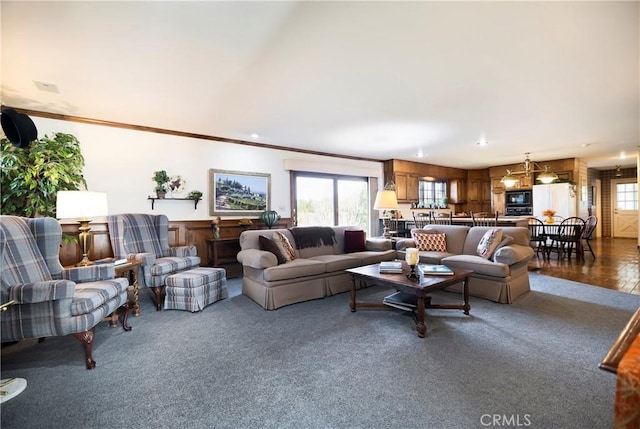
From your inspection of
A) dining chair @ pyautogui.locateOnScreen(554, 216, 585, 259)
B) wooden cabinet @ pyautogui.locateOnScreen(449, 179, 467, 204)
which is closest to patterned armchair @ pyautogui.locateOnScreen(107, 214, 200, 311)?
dining chair @ pyautogui.locateOnScreen(554, 216, 585, 259)

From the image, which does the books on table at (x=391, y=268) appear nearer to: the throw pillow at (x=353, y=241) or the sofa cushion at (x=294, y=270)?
the sofa cushion at (x=294, y=270)

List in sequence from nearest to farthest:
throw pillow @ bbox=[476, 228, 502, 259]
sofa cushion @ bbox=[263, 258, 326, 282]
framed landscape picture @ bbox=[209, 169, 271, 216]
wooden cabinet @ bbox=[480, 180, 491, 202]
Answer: sofa cushion @ bbox=[263, 258, 326, 282] < throw pillow @ bbox=[476, 228, 502, 259] < framed landscape picture @ bbox=[209, 169, 271, 216] < wooden cabinet @ bbox=[480, 180, 491, 202]

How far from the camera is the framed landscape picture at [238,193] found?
5090mm

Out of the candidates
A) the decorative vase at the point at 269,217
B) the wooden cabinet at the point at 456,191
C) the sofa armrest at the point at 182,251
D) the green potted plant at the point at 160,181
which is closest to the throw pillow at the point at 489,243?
the decorative vase at the point at 269,217

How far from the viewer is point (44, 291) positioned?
202 centimetres

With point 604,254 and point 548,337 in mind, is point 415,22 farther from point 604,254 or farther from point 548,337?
point 604,254

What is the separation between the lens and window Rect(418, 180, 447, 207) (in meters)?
8.32

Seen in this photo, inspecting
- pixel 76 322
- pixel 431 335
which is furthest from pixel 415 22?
pixel 76 322

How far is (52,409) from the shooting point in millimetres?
1655

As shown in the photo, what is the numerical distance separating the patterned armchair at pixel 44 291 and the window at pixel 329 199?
3.99 m

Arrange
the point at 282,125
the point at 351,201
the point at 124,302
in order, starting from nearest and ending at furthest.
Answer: the point at 124,302, the point at 282,125, the point at 351,201

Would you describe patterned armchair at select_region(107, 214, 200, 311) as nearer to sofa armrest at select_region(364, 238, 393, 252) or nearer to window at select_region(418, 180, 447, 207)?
sofa armrest at select_region(364, 238, 393, 252)

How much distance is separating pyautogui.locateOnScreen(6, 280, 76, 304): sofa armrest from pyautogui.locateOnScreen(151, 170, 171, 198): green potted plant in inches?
103

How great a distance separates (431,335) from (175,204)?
419cm
